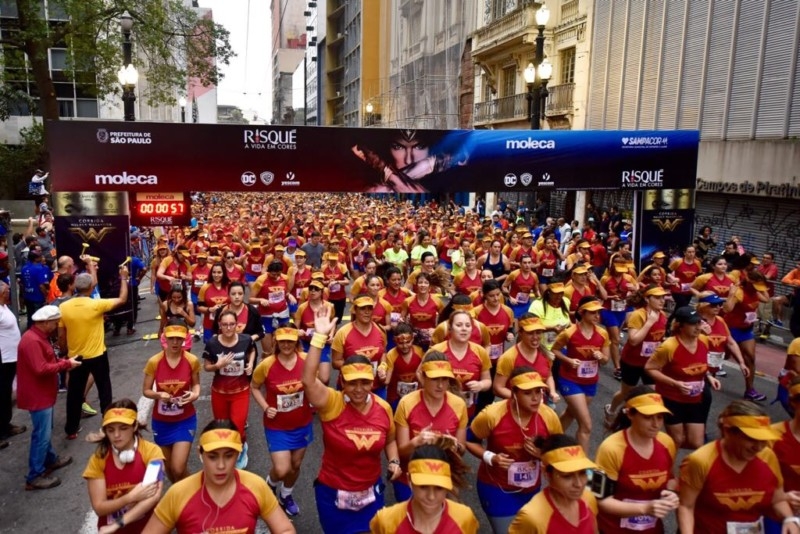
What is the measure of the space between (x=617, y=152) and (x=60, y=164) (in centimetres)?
1035

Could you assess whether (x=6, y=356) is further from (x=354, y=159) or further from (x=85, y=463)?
(x=354, y=159)

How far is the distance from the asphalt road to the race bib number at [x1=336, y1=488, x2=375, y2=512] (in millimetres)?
1262

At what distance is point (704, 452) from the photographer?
→ 3785mm

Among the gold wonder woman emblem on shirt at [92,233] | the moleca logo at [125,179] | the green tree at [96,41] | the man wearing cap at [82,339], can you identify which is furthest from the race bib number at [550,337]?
the green tree at [96,41]

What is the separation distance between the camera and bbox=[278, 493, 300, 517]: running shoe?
5.49 meters

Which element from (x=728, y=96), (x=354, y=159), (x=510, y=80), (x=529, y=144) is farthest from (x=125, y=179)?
(x=510, y=80)

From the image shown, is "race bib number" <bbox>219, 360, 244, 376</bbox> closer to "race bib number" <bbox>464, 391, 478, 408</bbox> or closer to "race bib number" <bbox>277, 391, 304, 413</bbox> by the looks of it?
"race bib number" <bbox>277, 391, 304, 413</bbox>

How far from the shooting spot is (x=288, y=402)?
5402 mm

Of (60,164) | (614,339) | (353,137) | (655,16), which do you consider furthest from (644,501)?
(655,16)

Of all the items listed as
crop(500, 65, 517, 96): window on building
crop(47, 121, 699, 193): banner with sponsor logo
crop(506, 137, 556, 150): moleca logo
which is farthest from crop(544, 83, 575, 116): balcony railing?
crop(506, 137, 556, 150): moleca logo

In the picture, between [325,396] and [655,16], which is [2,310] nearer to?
[325,396]

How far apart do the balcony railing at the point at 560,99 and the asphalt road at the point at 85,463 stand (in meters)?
16.5

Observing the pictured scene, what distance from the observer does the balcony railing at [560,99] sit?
79.5 feet

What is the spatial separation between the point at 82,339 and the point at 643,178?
35.5ft
